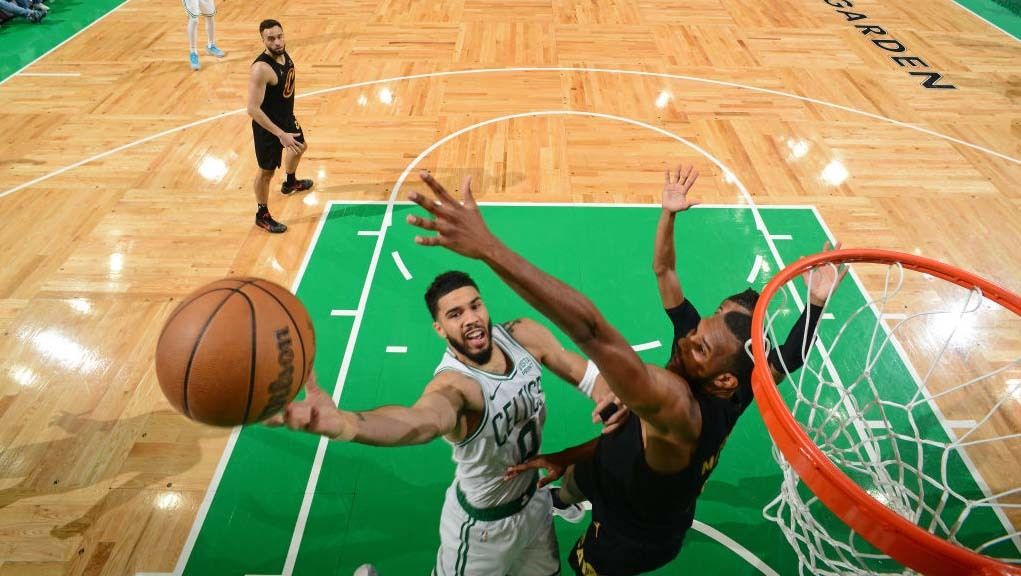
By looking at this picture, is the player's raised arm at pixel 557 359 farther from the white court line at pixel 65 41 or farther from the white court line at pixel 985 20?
the white court line at pixel 985 20

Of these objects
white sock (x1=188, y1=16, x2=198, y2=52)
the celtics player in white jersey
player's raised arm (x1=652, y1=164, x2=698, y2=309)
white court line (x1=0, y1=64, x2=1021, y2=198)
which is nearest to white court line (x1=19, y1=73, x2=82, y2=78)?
white sock (x1=188, y1=16, x2=198, y2=52)

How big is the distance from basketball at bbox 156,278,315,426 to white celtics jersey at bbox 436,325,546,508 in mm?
687

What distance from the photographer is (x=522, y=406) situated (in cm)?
287

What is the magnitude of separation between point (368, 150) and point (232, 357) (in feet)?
17.1

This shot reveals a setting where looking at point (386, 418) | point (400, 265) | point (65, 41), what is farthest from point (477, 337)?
point (65, 41)

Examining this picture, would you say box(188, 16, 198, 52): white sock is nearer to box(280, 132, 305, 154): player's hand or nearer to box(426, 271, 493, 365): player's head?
box(280, 132, 305, 154): player's hand

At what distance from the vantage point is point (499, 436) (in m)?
2.81

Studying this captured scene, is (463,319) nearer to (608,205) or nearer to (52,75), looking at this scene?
(608,205)

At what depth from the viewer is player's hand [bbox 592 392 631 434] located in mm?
2656

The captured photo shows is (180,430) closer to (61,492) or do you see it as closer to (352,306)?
(61,492)

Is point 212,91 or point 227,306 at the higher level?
point 227,306

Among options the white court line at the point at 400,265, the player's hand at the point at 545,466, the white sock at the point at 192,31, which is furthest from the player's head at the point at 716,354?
the white sock at the point at 192,31

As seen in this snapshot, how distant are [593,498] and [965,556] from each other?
4.44ft

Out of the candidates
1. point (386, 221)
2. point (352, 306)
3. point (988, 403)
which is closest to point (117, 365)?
point (352, 306)
